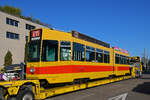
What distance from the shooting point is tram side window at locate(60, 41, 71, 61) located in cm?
879

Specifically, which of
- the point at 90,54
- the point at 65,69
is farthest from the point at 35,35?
the point at 90,54

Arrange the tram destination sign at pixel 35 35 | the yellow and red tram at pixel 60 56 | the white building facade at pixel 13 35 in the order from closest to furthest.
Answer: the yellow and red tram at pixel 60 56
the tram destination sign at pixel 35 35
the white building facade at pixel 13 35

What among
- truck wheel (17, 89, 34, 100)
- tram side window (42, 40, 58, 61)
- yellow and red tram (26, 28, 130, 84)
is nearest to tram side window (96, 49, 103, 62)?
yellow and red tram (26, 28, 130, 84)

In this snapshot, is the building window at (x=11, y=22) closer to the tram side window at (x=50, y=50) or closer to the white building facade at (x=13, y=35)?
the white building facade at (x=13, y=35)

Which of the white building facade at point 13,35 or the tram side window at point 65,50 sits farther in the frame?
the white building facade at point 13,35

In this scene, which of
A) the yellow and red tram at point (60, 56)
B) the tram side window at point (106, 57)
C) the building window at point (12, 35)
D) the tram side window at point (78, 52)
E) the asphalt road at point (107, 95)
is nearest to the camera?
the yellow and red tram at point (60, 56)

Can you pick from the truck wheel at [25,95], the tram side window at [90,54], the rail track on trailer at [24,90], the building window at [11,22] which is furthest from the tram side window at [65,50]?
the building window at [11,22]

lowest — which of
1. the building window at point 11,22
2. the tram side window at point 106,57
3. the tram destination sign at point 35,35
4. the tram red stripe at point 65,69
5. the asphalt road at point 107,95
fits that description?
the asphalt road at point 107,95

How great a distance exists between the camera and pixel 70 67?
30.1ft

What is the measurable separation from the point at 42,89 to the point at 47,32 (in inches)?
→ 114

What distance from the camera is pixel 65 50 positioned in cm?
900

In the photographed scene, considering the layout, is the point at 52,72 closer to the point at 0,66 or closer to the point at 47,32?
the point at 47,32

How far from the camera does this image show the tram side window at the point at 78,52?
380 inches

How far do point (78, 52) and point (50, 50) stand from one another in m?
2.24
